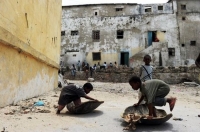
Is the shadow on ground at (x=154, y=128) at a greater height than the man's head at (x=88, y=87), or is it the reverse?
the man's head at (x=88, y=87)

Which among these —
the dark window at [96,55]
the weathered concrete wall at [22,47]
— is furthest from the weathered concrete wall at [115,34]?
the weathered concrete wall at [22,47]

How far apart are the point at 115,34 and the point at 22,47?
2445cm

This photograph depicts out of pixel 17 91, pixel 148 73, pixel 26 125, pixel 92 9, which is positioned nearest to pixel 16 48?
pixel 17 91

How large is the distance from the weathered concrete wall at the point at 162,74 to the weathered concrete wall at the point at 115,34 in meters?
6.38

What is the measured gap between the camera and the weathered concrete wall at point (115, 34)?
28672mm

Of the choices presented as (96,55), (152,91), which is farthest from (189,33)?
(152,91)

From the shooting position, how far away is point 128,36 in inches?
1154

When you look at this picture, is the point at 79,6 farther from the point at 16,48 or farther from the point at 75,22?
the point at 16,48

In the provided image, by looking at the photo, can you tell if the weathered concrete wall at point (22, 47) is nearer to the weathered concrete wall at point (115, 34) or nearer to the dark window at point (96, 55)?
the weathered concrete wall at point (115, 34)

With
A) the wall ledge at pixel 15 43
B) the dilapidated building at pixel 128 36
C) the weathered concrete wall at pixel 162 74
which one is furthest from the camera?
the dilapidated building at pixel 128 36

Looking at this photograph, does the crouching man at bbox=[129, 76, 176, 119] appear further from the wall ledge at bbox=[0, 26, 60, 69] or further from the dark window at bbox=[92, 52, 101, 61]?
the dark window at bbox=[92, 52, 101, 61]

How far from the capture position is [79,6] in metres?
34.1

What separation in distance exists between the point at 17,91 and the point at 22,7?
225cm

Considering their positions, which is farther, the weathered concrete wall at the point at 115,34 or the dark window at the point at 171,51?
the weathered concrete wall at the point at 115,34
